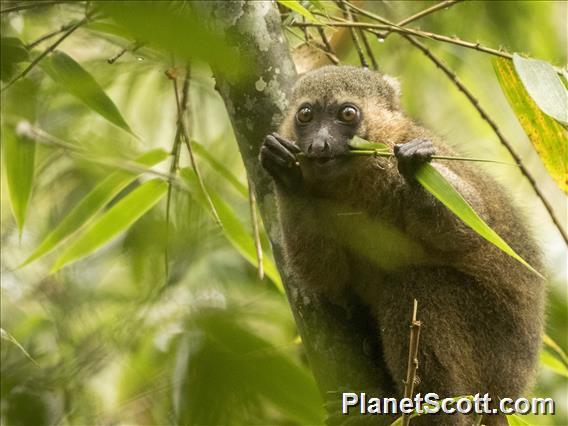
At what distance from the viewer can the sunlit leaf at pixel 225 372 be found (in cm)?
132

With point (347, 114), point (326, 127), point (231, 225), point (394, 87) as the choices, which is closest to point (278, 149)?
point (326, 127)

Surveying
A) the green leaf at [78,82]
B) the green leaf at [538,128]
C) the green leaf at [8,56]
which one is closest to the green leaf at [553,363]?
the green leaf at [538,128]

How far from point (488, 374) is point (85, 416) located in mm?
2466

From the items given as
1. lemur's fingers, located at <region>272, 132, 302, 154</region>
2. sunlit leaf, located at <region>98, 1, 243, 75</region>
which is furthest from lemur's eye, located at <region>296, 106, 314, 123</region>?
sunlit leaf, located at <region>98, 1, 243, 75</region>

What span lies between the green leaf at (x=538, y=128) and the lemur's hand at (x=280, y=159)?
1.01 metres

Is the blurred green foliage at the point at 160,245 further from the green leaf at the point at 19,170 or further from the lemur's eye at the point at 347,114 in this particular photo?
the lemur's eye at the point at 347,114

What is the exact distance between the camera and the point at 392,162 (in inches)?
160

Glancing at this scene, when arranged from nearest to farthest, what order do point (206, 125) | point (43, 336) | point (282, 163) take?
point (43, 336) < point (282, 163) < point (206, 125)

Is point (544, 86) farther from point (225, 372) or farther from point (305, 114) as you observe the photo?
point (225, 372)

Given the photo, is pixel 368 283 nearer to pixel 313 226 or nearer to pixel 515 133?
pixel 313 226

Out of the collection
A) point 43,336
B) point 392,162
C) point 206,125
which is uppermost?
point 206,125

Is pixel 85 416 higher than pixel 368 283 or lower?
lower

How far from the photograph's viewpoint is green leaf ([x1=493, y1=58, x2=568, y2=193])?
11.3ft

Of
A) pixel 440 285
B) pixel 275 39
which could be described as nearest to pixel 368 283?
pixel 440 285
